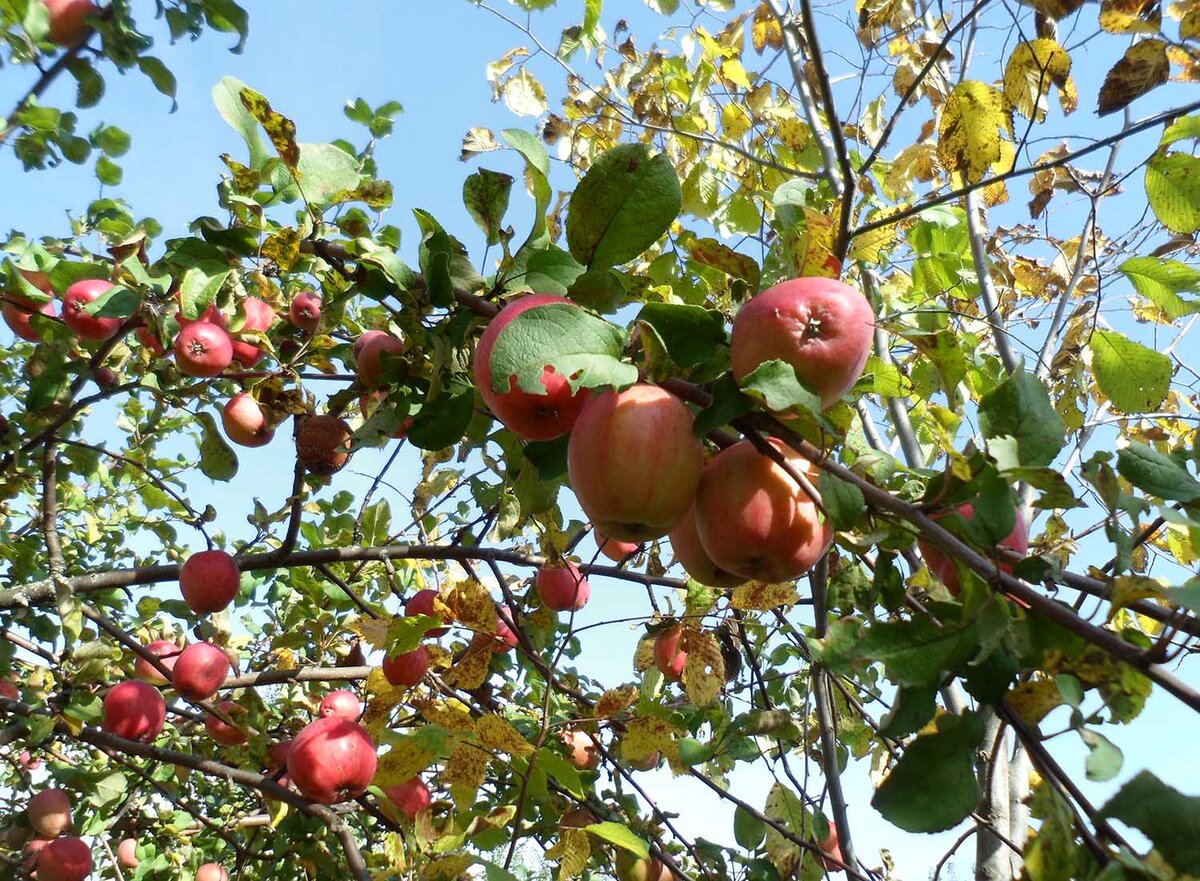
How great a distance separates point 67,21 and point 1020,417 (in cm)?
258

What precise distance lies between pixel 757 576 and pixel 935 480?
1.04 feet

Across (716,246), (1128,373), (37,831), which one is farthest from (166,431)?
(1128,373)

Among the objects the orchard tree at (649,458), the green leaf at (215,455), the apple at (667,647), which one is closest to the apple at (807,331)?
the orchard tree at (649,458)

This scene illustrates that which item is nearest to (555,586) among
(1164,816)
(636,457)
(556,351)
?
(636,457)

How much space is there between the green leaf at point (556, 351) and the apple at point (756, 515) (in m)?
0.22

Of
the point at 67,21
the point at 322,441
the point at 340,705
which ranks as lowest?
the point at 340,705

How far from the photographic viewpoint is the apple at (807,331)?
96 centimetres

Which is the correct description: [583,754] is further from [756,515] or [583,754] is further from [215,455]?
[756,515]

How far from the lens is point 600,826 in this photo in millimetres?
1283

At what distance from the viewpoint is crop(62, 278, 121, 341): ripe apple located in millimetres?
2166

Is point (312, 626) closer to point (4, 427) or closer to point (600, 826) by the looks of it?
point (4, 427)

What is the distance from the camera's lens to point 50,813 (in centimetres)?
286

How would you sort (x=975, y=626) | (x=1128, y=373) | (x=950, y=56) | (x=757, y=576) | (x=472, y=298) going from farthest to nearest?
(x=950, y=56)
(x=1128, y=373)
(x=472, y=298)
(x=757, y=576)
(x=975, y=626)

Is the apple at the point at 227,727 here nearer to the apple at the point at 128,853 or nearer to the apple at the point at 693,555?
the apple at the point at 128,853
